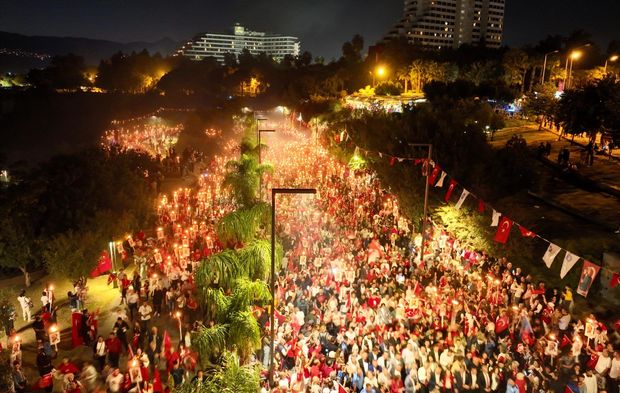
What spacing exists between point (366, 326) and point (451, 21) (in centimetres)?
15041

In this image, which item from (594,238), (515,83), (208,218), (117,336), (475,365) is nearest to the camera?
(475,365)

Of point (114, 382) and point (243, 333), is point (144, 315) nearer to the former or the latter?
Result: point (114, 382)

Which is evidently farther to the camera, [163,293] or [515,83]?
[515,83]

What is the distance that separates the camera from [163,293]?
49.1 feet

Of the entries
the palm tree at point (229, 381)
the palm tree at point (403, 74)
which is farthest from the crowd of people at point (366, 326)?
the palm tree at point (403, 74)

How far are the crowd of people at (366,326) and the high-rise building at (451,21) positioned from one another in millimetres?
134881

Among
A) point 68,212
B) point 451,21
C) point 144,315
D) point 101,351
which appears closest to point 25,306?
point 144,315

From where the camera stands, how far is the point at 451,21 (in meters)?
145

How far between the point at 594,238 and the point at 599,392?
8.73 meters

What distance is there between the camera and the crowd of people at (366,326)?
10.7 meters

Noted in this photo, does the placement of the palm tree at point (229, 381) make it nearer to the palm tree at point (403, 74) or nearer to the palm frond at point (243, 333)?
Answer: the palm frond at point (243, 333)

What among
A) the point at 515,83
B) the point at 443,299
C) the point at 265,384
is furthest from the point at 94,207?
the point at 515,83

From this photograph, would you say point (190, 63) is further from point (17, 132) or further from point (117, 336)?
point (117, 336)

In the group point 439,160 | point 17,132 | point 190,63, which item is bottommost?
point 17,132
